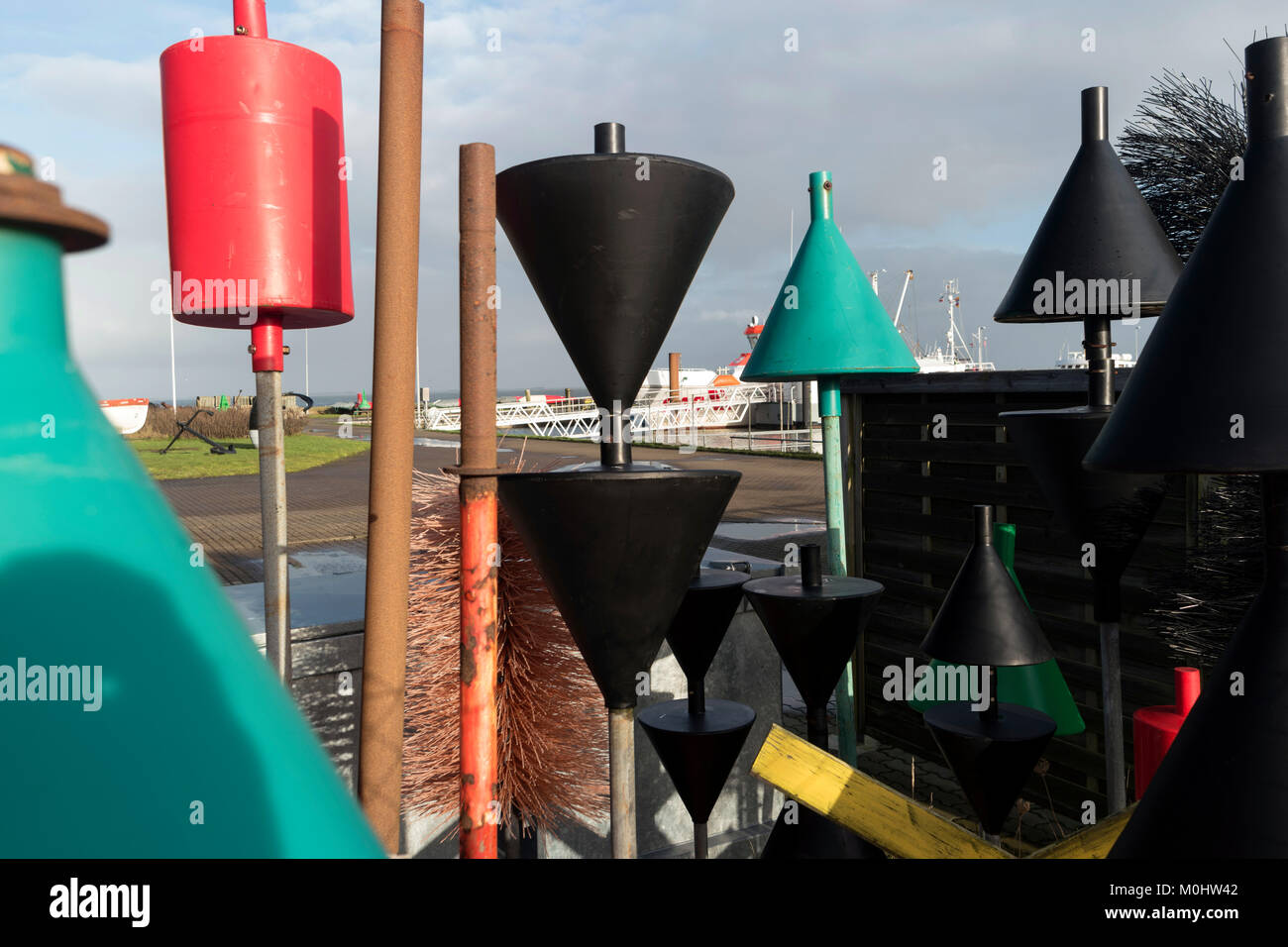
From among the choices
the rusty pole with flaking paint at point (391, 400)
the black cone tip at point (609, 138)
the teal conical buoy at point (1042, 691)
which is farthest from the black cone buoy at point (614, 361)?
the teal conical buoy at point (1042, 691)

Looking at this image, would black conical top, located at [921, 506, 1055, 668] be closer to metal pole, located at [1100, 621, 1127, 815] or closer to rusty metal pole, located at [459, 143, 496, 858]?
metal pole, located at [1100, 621, 1127, 815]

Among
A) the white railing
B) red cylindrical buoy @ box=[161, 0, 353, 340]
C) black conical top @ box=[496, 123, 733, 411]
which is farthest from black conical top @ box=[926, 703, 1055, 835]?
the white railing

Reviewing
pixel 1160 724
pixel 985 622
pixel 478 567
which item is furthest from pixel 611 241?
pixel 1160 724

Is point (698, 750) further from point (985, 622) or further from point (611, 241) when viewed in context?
point (611, 241)

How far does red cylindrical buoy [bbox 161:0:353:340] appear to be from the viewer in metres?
1.73

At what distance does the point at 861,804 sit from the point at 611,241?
1.42 m

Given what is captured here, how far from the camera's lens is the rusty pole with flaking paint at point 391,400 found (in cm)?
157

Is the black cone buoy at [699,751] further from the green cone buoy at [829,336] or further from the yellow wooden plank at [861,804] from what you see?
the green cone buoy at [829,336]

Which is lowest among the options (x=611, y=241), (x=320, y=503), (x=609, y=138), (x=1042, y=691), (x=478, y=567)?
(x=1042, y=691)

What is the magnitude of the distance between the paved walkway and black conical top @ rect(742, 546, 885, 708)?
4.58 metres

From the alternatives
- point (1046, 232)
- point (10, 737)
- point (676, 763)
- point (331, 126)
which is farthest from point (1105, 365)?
point (10, 737)

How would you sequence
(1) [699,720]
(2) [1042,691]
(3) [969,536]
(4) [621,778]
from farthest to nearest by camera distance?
(3) [969,536]
(2) [1042,691]
(1) [699,720]
(4) [621,778]

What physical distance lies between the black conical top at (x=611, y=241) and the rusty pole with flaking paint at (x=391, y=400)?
0.62 ft

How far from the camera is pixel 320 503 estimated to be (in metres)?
13.3
